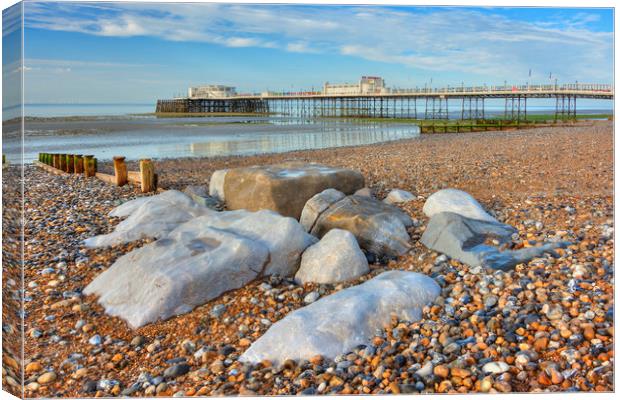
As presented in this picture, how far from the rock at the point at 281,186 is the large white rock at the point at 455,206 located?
118 cm

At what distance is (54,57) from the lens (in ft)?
12.4

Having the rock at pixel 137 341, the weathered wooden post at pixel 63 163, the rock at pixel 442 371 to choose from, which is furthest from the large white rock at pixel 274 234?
the weathered wooden post at pixel 63 163

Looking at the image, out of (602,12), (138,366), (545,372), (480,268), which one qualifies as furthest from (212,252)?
(602,12)

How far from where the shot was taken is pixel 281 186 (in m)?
6.16

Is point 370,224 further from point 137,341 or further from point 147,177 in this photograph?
point 147,177

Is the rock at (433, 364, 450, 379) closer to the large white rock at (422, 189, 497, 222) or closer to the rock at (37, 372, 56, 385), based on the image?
the rock at (37, 372, 56, 385)

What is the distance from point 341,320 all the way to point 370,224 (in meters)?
1.86

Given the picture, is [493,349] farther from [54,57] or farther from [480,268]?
[54,57]

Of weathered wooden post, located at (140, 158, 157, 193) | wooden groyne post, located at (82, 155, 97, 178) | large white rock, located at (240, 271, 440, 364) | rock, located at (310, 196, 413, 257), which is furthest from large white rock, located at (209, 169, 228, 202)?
large white rock, located at (240, 271, 440, 364)

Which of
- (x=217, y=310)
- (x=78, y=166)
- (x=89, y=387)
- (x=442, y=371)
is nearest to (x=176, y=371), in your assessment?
(x=89, y=387)

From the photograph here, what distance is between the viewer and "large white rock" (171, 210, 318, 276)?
450 cm

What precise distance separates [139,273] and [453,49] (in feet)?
10.9

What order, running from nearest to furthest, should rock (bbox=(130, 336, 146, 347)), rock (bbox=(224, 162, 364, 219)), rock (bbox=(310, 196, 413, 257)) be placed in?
rock (bbox=(130, 336, 146, 347)), rock (bbox=(310, 196, 413, 257)), rock (bbox=(224, 162, 364, 219))

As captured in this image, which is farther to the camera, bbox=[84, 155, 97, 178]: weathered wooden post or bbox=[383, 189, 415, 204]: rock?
bbox=[84, 155, 97, 178]: weathered wooden post
